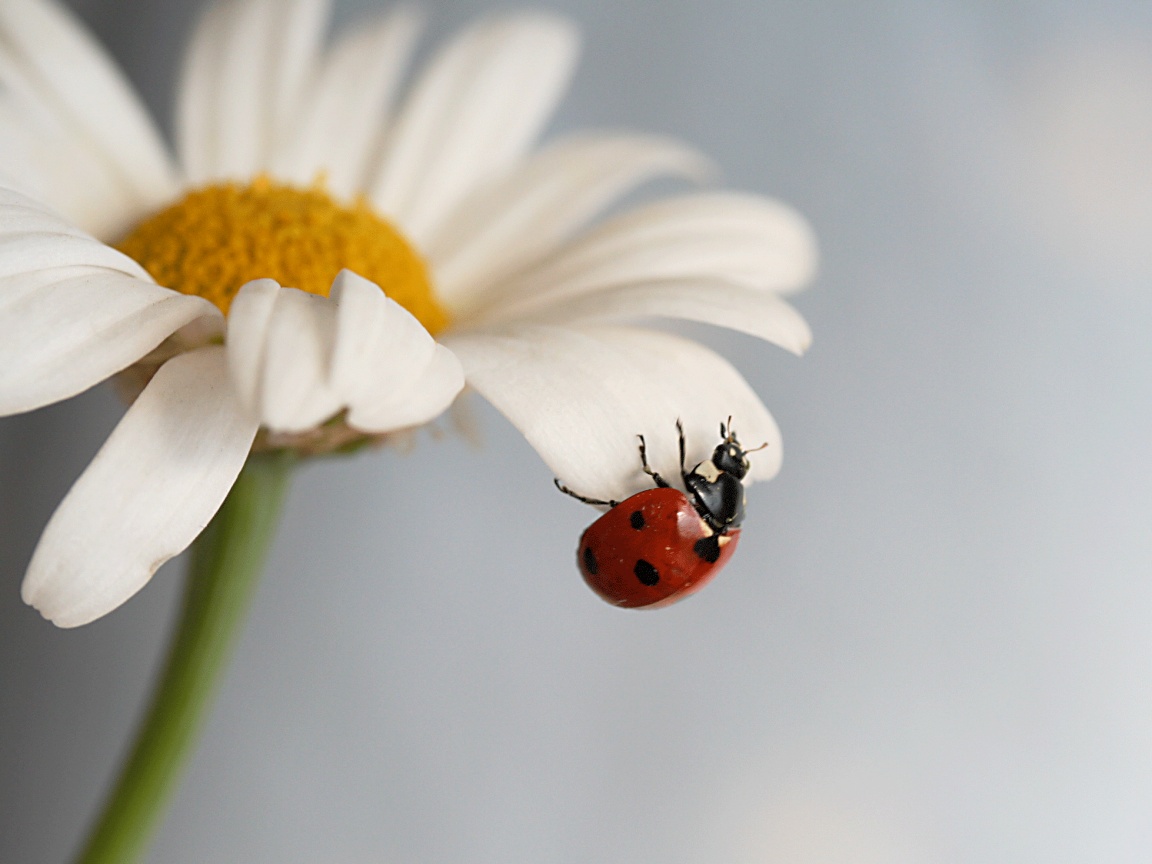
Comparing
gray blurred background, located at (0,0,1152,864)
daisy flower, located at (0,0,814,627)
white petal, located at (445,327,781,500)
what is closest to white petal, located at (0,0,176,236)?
daisy flower, located at (0,0,814,627)

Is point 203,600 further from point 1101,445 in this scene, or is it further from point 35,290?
point 1101,445

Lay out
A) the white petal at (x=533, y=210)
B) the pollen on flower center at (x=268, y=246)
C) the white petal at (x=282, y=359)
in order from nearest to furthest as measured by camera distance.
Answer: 1. the white petal at (x=282, y=359)
2. the pollen on flower center at (x=268, y=246)
3. the white petal at (x=533, y=210)

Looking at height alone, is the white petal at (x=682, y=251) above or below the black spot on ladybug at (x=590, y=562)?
above

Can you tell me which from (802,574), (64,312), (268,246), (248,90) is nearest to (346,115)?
(248,90)

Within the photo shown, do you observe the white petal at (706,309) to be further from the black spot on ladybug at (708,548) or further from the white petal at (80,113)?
the white petal at (80,113)

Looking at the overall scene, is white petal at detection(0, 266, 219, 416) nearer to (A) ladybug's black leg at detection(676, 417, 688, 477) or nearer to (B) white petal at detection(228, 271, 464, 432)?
(B) white petal at detection(228, 271, 464, 432)

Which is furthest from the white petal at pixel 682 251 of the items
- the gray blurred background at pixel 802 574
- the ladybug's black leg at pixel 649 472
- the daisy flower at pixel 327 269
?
the gray blurred background at pixel 802 574

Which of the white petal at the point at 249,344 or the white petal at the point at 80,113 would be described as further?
the white petal at the point at 80,113
